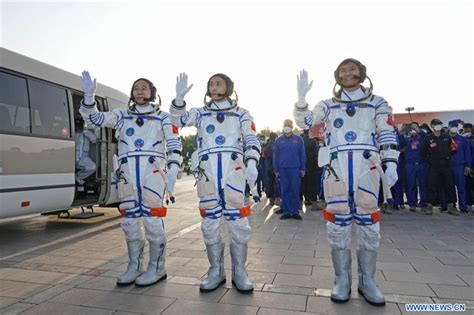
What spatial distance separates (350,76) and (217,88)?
136cm

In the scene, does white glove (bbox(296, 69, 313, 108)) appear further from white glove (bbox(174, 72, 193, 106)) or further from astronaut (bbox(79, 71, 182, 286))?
astronaut (bbox(79, 71, 182, 286))

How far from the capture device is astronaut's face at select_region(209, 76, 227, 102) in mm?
3779

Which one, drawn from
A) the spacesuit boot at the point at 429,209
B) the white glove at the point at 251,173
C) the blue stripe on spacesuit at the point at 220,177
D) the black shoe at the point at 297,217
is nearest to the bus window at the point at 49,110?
the blue stripe on spacesuit at the point at 220,177

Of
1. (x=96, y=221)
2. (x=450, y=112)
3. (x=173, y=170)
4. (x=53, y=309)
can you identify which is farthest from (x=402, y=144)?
(x=450, y=112)

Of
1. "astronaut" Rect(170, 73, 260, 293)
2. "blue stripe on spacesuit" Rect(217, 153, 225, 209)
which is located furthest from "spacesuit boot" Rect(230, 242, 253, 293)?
"blue stripe on spacesuit" Rect(217, 153, 225, 209)

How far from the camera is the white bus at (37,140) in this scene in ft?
17.7

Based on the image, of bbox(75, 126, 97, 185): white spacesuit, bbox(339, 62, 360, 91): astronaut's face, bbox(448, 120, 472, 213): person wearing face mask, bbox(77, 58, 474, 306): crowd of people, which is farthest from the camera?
bbox(448, 120, 472, 213): person wearing face mask

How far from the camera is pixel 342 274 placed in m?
3.36

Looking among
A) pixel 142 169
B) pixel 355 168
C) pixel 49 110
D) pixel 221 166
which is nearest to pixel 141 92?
pixel 142 169

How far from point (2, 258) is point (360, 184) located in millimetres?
4874

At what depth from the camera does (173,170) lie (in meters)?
3.78

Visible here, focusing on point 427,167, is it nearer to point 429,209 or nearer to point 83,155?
point 429,209

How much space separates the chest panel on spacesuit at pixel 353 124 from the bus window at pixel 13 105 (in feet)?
16.0

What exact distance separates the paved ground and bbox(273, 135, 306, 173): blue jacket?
4.53ft
